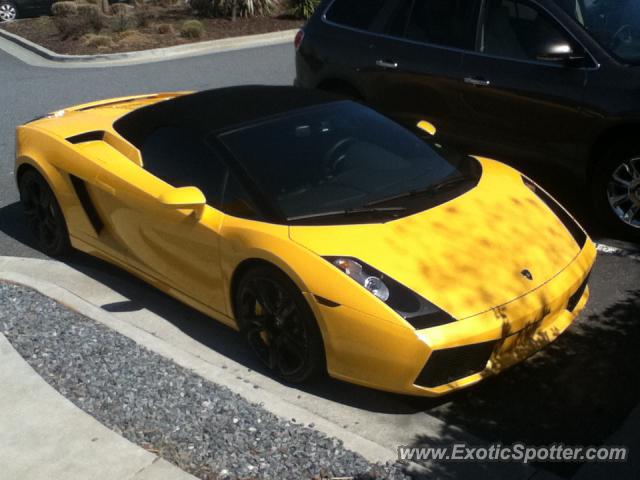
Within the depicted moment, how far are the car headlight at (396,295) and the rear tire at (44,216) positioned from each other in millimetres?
2677

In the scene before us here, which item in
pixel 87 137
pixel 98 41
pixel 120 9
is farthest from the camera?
pixel 120 9

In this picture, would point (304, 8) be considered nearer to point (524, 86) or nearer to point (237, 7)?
point (237, 7)

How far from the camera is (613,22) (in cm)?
675

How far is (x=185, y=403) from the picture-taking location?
4555mm

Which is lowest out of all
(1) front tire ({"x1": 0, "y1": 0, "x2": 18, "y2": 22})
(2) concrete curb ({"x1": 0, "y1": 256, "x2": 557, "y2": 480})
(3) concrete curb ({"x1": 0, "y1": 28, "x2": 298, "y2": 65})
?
(1) front tire ({"x1": 0, "y1": 0, "x2": 18, "y2": 22})

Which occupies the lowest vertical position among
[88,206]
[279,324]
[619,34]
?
[279,324]

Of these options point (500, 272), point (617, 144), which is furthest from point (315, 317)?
point (617, 144)

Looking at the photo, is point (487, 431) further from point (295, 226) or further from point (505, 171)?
point (505, 171)

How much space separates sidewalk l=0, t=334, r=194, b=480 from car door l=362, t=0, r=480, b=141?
12.5 feet

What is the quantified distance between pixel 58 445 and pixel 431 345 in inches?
71.2

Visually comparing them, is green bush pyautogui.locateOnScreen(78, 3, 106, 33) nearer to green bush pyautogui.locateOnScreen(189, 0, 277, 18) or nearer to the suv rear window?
green bush pyautogui.locateOnScreen(189, 0, 277, 18)

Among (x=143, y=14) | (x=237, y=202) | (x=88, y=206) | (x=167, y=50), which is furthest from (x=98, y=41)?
(x=237, y=202)

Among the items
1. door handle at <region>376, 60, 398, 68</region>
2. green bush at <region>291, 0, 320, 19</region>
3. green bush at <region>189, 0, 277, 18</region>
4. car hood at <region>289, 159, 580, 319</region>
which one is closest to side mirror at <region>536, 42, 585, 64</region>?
door handle at <region>376, 60, 398, 68</region>

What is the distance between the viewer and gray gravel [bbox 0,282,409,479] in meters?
4.02
